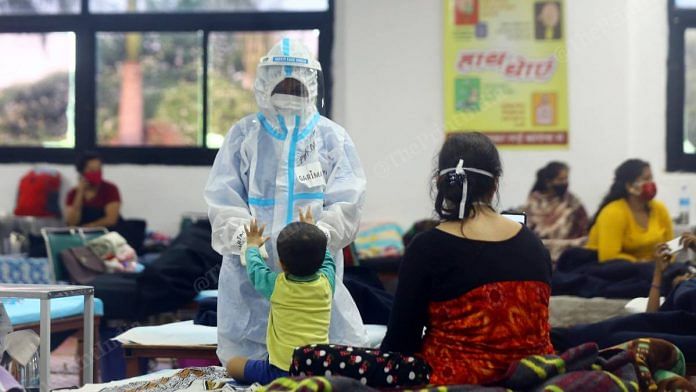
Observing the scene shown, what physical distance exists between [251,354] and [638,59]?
4.86 m

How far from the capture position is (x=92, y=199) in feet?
24.4

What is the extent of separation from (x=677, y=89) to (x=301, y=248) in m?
5.17

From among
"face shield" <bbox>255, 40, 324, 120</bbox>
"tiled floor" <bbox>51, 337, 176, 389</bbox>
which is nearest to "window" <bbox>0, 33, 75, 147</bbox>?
"tiled floor" <bbox>51, 337, 176, 389</bbox>

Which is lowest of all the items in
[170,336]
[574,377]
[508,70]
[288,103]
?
[170,336]

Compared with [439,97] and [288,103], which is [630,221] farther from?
[288,103]

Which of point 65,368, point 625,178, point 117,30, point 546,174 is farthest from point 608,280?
point 117,30

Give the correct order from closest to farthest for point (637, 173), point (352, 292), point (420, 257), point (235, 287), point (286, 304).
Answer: point (420, 257) < point (286, 304) < point (235, 287) < point (352, 292) < point (637, 173)

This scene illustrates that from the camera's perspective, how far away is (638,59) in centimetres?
728

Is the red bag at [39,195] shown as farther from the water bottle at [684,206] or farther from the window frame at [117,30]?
the water bottle at [684,206]

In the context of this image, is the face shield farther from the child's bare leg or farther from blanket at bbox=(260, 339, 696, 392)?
blanket at bbox=(260, 339, 696, 392)

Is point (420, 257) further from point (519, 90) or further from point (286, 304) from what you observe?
point (519, 90)

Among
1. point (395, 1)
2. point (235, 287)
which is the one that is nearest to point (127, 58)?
point (395, 1)

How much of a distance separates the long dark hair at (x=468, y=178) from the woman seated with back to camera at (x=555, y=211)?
380 cm

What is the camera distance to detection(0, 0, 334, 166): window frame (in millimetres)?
7824
